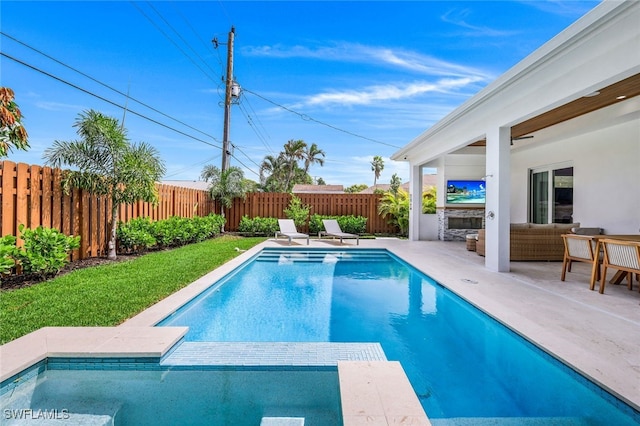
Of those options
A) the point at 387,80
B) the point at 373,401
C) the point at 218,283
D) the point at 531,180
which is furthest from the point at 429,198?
the point at 373,401

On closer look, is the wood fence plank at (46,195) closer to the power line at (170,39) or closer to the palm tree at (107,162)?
the palm tree at (107,162)

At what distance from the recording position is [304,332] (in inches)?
153

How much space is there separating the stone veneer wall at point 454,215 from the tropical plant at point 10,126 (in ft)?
39.8

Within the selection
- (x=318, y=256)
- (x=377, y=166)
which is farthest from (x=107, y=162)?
(x=377, y=166)

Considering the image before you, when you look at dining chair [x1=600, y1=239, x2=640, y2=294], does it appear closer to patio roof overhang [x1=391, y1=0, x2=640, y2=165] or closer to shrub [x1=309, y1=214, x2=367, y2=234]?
patio roof overhang [x1=391, y1=0, x2=640, y2=165]

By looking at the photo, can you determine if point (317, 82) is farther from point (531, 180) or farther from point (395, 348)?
point (395, 348)

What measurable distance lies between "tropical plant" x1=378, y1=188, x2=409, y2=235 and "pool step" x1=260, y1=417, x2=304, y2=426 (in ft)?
42.2

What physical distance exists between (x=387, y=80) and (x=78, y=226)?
1560 cm

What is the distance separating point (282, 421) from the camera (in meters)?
2.27

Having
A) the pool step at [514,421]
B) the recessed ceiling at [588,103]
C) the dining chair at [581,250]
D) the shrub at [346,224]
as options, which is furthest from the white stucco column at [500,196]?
the shrub at [346,224]

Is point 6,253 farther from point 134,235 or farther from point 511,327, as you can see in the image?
point 511,327

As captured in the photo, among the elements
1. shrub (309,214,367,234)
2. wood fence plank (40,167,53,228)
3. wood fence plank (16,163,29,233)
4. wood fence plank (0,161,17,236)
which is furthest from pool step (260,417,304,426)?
shrub (309,214,367,234)

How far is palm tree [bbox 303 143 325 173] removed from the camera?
37.2 metres

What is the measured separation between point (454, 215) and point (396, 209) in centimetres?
262
